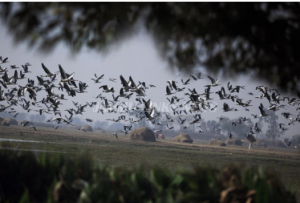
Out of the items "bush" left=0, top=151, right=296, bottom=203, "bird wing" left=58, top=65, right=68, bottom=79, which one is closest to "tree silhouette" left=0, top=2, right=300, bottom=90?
"bush" left=0, top=151, right=296, bottom=203

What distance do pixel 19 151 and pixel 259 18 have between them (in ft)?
16.6

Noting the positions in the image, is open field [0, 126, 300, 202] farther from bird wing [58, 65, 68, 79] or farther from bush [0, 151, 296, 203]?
bird wing [58, 65, 68, 79]

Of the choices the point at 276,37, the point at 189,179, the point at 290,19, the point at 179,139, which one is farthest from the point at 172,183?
the point at 179,139

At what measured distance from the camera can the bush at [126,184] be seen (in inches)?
195

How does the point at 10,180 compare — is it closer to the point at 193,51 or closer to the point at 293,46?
the point at 193,51

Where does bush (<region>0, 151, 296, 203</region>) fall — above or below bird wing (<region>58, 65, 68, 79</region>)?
below

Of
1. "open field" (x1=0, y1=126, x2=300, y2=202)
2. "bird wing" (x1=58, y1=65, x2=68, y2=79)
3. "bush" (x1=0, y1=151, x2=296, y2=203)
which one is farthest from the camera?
"open field" (x1=0, y1=126, x2=300, y2=202)

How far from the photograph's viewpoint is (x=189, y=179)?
17.1 ft

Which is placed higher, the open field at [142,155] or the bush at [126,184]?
the bush at [126,184]

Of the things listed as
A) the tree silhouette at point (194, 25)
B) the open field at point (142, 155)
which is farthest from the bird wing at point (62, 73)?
the tree silhouette at point (194, 25)

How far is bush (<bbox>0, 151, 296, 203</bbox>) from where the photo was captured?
4965mm

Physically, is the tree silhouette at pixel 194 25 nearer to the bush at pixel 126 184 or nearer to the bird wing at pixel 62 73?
the bush at pixel 126 184

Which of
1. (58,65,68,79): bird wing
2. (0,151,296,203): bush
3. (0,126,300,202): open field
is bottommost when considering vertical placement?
(0,126,300,202): open field

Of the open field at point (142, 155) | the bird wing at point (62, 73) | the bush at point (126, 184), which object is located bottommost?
the open field at point (142, 155)
